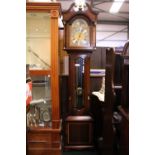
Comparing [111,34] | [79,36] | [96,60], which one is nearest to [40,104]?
[79,36]

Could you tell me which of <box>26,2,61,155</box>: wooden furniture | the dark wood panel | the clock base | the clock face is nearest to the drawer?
<box>26,2,61,155</box>: wooden furniture

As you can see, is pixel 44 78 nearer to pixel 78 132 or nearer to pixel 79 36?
pixel 79 36

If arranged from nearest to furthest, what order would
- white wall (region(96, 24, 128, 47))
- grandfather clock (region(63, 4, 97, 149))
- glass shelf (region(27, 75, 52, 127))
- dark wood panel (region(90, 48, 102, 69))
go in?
glass shelf (region(27, 75, 52, 127)) → grandfather clock (region(63, 4, 97, 149)) → dark wood panel (region(90, 48, 102, 69)) → white wall (region(96, 24, 128, 47))

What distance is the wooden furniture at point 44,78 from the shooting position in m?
2.21

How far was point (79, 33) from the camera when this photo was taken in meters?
3.06

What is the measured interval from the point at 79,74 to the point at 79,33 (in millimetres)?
516

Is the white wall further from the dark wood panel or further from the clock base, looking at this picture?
the clock base

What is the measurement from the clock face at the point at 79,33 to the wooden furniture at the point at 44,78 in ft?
2.39

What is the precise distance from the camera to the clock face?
10.1 feet

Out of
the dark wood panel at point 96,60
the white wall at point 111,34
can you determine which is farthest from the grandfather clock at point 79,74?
the white wall at point 111,34

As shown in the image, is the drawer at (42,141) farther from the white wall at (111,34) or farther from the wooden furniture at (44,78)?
the white wall at (111,34)

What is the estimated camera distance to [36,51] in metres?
2.43
